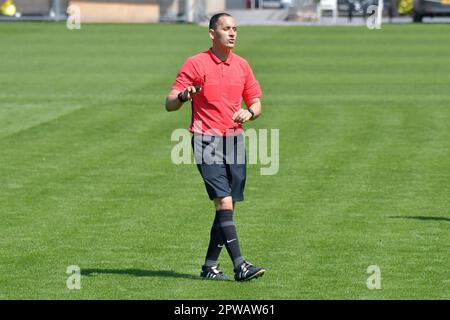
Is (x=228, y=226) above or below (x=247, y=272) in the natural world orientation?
above

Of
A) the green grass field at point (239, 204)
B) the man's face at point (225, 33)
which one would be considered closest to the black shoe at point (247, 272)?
the green grass field at point (239, 204)

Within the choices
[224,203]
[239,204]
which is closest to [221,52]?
[224,203]

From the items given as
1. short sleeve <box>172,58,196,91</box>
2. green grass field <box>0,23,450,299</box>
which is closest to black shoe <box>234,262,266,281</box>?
green grass field <box>0,23,450,299</box>

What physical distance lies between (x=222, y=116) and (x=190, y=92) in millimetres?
612

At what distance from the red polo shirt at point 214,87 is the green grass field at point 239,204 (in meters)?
1.33

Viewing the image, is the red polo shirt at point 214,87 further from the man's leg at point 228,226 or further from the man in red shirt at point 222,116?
the man's leg at point 228,226

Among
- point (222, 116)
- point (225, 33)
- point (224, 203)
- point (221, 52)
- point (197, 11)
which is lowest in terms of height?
point (197, 11)

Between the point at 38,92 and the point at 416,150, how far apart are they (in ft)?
42.7

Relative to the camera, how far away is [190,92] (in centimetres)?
1124

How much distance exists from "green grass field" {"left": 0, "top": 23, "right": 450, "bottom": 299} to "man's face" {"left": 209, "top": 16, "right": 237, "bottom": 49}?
199 centimetres

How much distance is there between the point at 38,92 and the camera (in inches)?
1303

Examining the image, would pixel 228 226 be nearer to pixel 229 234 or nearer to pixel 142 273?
pixel 229 234

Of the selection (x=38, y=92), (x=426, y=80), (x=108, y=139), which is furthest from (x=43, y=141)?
(x=426, y=80)
